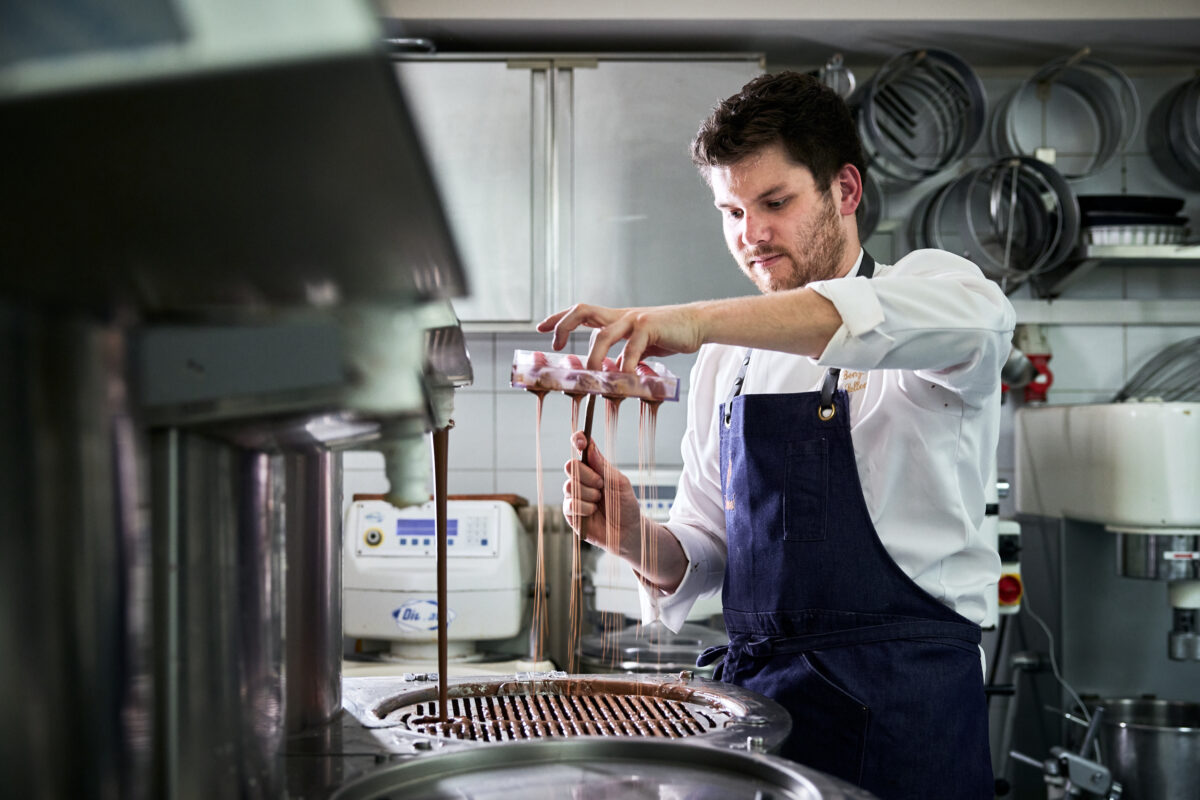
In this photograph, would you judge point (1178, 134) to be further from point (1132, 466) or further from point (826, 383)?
→ point (826, 383)

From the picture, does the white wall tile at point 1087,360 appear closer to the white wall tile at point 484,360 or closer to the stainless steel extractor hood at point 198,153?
the white wall tile at point 484,360

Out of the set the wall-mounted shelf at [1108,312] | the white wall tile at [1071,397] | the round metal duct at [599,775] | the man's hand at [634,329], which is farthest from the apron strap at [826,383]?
the white wall tile at [1071,397]

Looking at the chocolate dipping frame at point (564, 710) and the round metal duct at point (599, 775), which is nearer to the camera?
the round metal duct at point (599, 775)

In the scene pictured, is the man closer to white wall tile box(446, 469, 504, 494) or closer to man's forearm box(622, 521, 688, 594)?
man's forearm box(622, 521, 688, 594)

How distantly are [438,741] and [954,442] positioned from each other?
2.62 ft

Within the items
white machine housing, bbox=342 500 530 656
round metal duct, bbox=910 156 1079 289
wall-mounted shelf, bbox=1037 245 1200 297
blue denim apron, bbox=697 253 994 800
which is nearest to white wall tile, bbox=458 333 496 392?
white machine housing, bbox=342 500 530 656

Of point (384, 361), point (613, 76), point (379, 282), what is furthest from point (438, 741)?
point (613, 76)

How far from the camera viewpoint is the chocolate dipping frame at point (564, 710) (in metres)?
0.94

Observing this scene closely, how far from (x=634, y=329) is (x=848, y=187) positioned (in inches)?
27.2

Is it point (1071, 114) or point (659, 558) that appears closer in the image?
point (659, 558)

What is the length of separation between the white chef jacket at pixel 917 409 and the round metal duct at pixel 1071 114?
5.97 feet

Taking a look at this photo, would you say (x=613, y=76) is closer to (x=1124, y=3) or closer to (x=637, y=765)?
(x=1124, y=3)

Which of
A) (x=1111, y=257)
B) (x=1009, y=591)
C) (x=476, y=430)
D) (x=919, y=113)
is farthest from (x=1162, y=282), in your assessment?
(x=476, y=430)

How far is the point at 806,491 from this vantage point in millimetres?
1383
